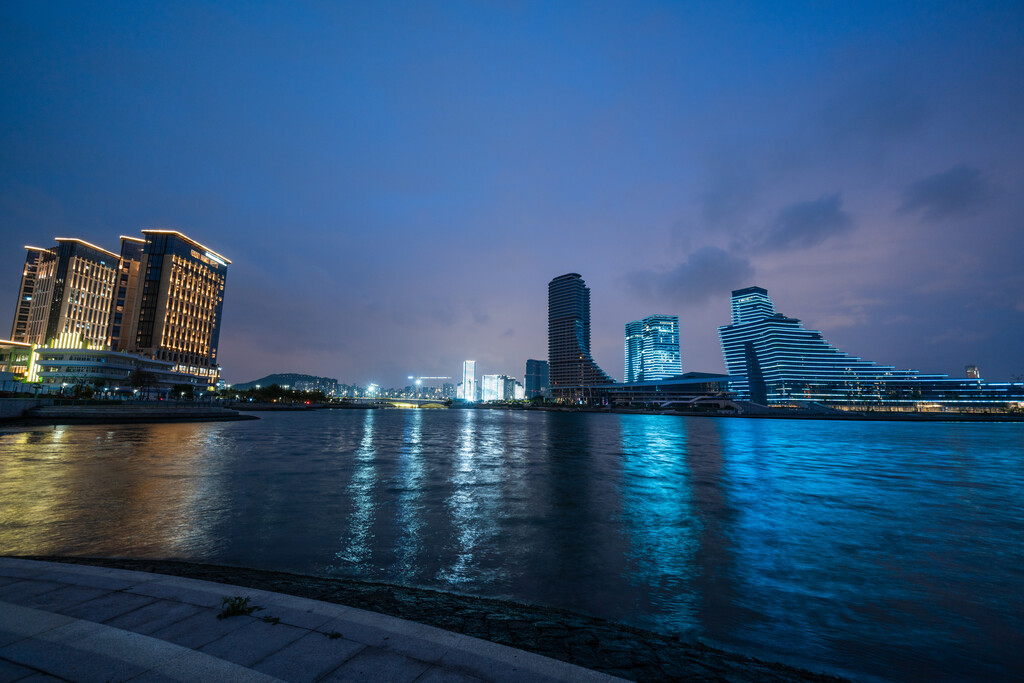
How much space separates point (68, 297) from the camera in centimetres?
16588

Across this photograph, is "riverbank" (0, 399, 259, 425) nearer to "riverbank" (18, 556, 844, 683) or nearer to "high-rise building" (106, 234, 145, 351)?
"riverbank" (18, 556, 844, 683)

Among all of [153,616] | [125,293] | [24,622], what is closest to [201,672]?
[153,616]

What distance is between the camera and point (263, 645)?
5.11 meters

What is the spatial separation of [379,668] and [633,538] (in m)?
11.5

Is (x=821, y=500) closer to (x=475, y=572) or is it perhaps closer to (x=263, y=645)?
(x=475, y=572)

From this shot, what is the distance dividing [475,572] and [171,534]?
10.0 metres

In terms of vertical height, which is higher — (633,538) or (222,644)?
(222,644)

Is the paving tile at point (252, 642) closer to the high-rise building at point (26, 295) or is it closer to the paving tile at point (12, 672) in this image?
the paving tile at point (12, 672)

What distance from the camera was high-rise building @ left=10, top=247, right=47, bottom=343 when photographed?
177375mm

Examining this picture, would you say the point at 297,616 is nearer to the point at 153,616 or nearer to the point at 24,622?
the point at 153,616

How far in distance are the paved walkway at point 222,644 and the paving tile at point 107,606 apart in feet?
0.05

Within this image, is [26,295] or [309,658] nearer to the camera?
[309,658]

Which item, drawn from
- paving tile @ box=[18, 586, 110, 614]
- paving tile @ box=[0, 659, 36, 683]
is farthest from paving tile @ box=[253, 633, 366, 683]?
paving tile @ box=[18, 586, 110, 614]

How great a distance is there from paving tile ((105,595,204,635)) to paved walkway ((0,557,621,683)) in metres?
0.01
